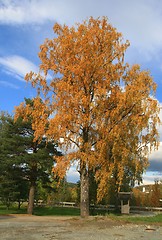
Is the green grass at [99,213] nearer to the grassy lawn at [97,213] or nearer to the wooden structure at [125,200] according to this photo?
the grassy lawn at [97,213]

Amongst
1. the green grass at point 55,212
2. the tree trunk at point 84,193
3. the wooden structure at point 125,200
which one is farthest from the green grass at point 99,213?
the wooden structure at point 125,200

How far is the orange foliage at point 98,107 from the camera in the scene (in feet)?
49.3

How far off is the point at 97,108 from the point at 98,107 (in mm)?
75

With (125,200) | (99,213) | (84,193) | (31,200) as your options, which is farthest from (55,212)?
(84,193)

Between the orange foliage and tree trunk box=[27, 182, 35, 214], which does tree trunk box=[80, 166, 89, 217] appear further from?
tree trunk box=[27, 182, 35, 214]

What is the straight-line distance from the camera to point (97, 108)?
1532 cm

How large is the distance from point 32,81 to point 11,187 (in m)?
11.3

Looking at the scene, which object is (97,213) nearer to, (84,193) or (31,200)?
(31,200)

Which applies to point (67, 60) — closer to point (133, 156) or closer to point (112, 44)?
point (112, 44)

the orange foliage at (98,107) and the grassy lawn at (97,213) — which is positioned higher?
the orange foliage at (98,107)

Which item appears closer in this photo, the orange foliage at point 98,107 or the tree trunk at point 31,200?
the orange foliage at point 98,107

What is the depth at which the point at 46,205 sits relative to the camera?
37.3 metres

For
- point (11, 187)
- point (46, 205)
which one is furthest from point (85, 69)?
point (46, 205)

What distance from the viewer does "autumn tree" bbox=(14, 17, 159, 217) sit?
15.0 metres
